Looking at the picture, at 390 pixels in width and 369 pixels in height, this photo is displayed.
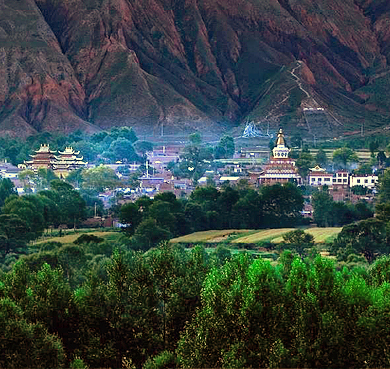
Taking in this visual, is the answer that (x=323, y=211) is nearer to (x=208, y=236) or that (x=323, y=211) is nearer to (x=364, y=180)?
(x=208, y=236)

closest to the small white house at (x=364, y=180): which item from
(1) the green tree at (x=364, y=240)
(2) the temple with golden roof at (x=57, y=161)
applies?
(2) the temple with golden roof at (x=57, y=161)

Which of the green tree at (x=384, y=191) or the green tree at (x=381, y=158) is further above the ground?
the green tree at (x=381, y=158)

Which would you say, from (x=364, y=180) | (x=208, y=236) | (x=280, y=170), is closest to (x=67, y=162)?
(x=280, y=170)

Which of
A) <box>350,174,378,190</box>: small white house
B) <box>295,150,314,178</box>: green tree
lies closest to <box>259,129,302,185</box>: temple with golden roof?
<box>295,150,314,178</box>: green tree

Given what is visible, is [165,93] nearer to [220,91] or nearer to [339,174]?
[220,91]

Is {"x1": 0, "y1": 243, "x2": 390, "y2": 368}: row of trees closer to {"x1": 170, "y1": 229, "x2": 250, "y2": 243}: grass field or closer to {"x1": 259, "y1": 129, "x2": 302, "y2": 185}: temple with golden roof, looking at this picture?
{"x1": 170, "y1": 229, "x2": 250, "y2": 243}: grass field

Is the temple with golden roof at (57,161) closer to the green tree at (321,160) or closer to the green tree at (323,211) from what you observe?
the green tree at (321,160)
